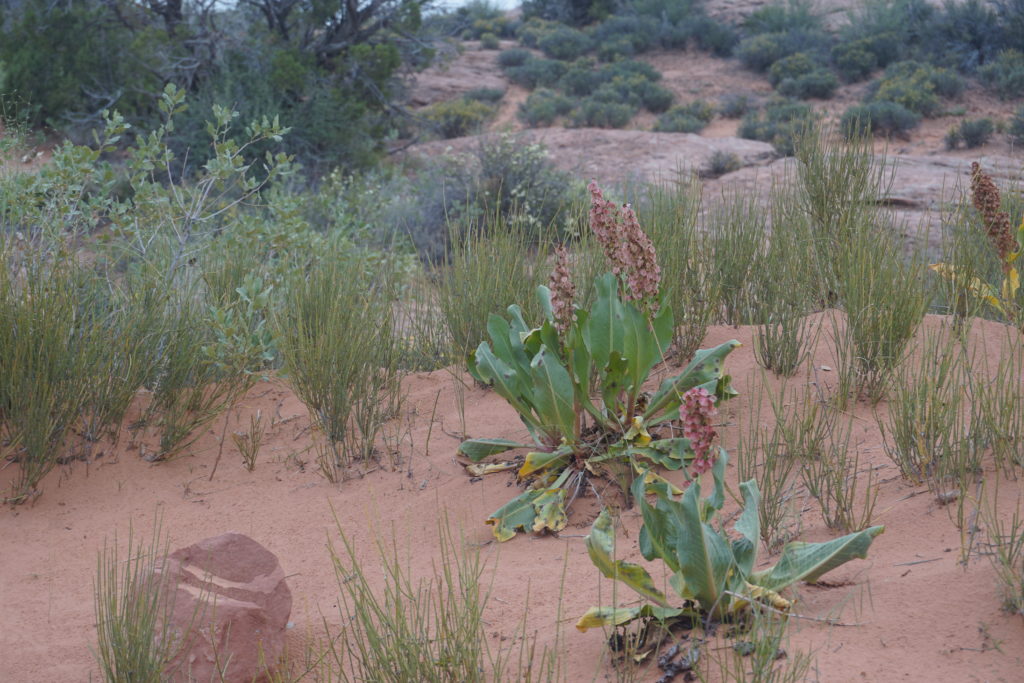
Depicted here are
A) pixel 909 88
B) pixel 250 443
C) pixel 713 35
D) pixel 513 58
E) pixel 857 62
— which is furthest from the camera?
pixel 513 58

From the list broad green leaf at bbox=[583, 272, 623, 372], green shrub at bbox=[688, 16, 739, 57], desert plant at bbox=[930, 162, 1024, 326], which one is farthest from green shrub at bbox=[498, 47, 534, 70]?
broad green leaf at bbox=[583, 272, 623, 372]

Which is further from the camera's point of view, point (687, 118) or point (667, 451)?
point (687, 118)

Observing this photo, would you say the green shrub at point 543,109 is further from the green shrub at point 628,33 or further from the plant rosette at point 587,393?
the plant rosette at point 587,393

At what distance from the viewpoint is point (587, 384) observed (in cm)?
301

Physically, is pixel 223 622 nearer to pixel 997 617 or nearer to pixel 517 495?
pixel 517 495

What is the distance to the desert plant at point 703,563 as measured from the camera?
1993mm

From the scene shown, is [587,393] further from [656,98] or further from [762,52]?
[762,52]

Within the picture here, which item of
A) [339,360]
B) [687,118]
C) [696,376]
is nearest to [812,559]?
[696,376]

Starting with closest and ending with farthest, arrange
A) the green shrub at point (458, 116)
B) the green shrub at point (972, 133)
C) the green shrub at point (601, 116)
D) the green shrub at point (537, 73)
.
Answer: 1. the green shrub at point (972, 133)
2. the green shrub at point (601, 116)
3. the green shrub at point (458, 116)
4. the green shrub at point (537, 73)

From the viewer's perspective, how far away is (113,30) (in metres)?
11.7

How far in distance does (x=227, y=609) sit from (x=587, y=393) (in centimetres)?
126

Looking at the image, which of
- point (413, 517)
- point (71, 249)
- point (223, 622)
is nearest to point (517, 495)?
point (413, 517)

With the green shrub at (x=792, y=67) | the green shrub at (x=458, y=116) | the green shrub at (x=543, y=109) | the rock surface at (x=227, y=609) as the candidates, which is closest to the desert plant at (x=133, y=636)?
the rock surface at (x=227, y=609)

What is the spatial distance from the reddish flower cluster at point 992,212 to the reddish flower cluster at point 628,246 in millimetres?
1346
